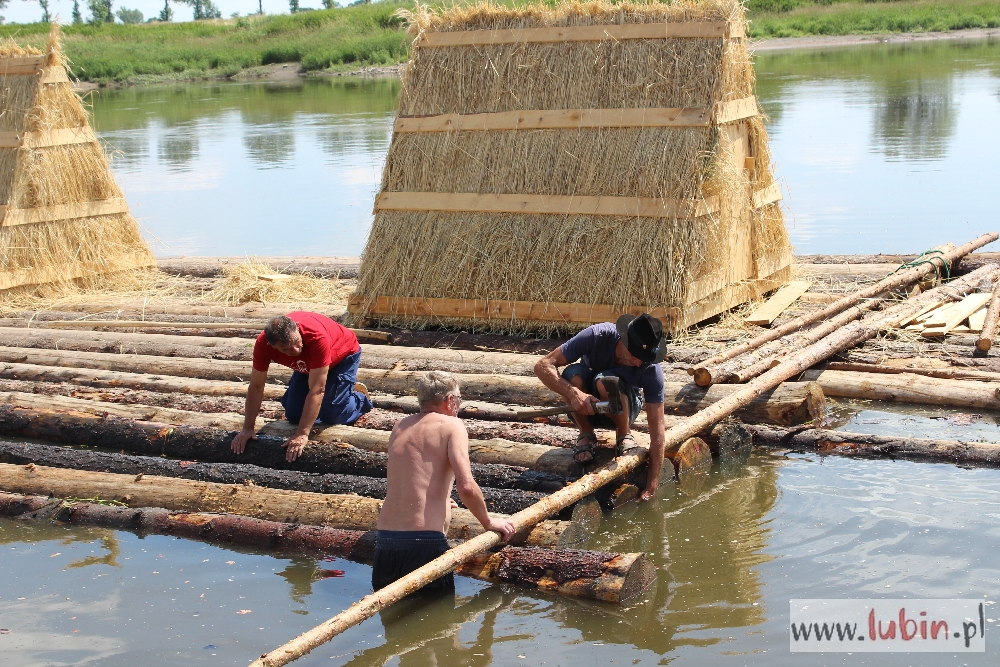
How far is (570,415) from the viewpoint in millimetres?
8102

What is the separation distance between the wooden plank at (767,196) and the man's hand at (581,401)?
5.12m

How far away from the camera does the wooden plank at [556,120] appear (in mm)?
10625

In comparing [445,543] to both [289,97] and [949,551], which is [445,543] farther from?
[289,97]

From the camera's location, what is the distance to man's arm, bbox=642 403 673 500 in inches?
283

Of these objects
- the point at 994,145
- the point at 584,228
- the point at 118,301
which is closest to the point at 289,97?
the point at 994,145

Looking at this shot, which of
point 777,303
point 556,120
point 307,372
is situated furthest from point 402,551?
point 777,303

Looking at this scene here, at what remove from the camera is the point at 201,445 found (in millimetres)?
8414

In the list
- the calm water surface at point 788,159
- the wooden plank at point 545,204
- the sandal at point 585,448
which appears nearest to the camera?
the sandal at point 585,448

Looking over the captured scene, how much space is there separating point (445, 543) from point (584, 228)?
17.6 feet

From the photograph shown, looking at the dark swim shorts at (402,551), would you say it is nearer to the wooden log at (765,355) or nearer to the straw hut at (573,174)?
the wooden log at (765,355)

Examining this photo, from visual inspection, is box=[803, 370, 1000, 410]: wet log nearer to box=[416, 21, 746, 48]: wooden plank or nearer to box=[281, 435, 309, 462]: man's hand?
box=[416, 21, 746, 48]: wooden plank

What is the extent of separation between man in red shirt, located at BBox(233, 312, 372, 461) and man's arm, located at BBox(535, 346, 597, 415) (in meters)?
1.57

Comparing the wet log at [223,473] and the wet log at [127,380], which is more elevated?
the wet log at [127,380]

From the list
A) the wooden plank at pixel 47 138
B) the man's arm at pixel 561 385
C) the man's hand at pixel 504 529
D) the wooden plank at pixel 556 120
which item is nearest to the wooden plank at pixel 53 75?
the wooden plank at pixel 47 138
